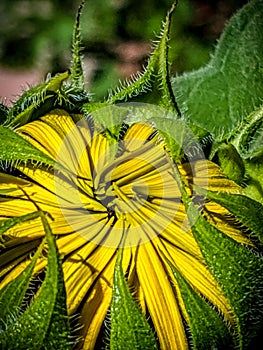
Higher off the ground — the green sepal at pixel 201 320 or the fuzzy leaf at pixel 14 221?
the fuzzy leaf at pixel 14 221

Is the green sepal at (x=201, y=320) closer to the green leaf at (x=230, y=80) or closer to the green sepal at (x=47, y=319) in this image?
the green sepal at (x=47, y=319)

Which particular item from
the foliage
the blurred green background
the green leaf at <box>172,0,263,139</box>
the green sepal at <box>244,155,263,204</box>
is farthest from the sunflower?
the blurred green background

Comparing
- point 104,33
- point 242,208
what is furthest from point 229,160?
point 104,33

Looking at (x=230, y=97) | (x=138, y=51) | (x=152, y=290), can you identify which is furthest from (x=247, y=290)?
(x=138, y=51)

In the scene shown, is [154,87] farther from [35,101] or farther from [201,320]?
[201,320]

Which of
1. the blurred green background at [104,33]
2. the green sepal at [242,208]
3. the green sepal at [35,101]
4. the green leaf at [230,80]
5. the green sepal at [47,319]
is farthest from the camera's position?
the blurred green background at [104,33]

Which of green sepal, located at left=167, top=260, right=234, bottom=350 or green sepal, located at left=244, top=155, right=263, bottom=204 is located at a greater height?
green sepal, located at left=244, top=155, right=263, bottom=204

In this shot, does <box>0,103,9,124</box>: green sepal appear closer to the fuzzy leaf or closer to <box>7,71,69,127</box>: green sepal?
<box>7,71,69,127</box>: green sepal

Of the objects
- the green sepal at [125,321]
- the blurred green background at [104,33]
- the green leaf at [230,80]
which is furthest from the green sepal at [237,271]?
the blurred green background at [104,33]

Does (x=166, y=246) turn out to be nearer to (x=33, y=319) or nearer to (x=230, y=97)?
(x=33, y=319)
